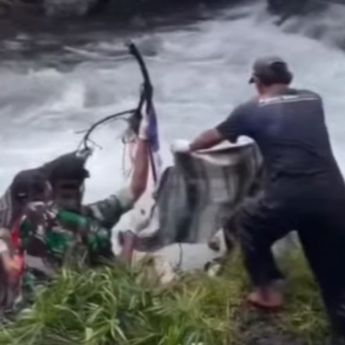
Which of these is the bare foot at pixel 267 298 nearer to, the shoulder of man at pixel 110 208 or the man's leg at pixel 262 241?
the man's leg at pixel 262 241

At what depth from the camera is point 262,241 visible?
8.48 metres

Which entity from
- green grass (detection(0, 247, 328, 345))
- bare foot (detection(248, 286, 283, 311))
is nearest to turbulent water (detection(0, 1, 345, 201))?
green grass (detection(0, 247, 328, 345))

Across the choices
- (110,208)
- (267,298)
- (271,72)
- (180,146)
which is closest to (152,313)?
(267,298)

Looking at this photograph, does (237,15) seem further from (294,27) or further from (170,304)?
(170,304)

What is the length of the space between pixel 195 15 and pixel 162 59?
73 cm

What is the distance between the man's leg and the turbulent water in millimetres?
1278

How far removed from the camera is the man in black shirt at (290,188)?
27.5ft

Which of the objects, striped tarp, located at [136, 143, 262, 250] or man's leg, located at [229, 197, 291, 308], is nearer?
man's leg, located at [229, 197, 291, 308]

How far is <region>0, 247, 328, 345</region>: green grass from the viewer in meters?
8.41

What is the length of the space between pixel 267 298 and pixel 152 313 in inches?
24.8

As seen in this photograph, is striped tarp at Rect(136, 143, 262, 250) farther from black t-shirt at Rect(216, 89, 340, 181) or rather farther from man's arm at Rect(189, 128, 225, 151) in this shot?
black t-shirt at Rect(216, 89, 340, 181)

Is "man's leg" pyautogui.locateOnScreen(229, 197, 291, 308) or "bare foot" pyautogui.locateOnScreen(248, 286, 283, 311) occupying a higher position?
"man's leg" pyautogui.locateOnScreen(229, 197, 291, 308)

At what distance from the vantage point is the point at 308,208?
8.34 m

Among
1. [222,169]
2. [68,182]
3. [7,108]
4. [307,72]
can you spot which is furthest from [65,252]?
[307,72]
